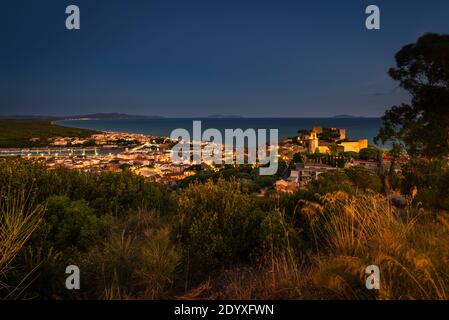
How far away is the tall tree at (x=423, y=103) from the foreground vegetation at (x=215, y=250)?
994 cm

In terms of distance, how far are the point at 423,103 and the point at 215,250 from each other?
1347 centimetres

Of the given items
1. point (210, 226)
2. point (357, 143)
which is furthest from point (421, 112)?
point (357, 143)

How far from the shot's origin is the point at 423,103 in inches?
514

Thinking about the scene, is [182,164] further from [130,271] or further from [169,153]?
[130,271]

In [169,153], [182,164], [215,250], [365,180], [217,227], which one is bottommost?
[182,164]

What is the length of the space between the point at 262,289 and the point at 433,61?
14569 mm

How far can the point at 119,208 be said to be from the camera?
5406mm

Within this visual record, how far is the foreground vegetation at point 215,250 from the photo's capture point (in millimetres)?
2158

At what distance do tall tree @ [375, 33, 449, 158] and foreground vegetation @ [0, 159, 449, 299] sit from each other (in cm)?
994

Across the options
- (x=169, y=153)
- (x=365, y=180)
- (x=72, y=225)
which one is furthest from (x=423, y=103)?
(x=169, y=153)

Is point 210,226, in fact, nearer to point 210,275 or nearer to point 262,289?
point 210,275

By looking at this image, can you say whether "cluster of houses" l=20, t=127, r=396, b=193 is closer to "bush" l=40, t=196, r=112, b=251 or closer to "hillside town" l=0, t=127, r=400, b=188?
"hillside town" l=0, t=127, r=400, b=188

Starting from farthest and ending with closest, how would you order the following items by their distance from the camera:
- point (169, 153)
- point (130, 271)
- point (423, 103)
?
point (169, 153)
point (423, 103)
point (130, 271)

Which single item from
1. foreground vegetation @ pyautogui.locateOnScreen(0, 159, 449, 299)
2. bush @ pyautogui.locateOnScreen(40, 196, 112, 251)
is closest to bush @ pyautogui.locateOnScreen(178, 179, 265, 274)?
foreground vegetation @ pyautogui.locateOnScreen(0, 159, 449, 299)
